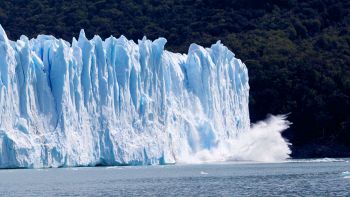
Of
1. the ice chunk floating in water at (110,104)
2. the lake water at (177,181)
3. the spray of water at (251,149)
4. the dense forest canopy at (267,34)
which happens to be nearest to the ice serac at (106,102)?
the ice chunk floating in water at (110,104)

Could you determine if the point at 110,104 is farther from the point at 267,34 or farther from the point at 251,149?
the point at 267,34

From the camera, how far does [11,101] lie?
3797cm

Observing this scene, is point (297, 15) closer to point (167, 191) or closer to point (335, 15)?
point (335, 15)

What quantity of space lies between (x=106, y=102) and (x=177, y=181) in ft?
25.6

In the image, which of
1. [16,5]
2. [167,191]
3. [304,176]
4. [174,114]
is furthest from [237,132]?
[16,5]

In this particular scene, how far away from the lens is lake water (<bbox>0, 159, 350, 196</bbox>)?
3006 cm

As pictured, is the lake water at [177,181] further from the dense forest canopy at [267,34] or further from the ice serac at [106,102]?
→ the dense forest canopy at [267,34]

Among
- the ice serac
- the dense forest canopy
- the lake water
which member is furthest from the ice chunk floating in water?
the dense forest canopy

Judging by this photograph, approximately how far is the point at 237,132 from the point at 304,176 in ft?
46.0

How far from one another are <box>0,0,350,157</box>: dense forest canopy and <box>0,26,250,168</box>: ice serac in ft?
38.4

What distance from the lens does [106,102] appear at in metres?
41.6

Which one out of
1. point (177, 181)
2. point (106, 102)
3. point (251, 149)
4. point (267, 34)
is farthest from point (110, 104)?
point (267, 34)

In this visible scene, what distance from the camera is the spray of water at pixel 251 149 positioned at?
1876 inches

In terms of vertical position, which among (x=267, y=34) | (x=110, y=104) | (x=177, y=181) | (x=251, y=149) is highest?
(x=267, y=34)
